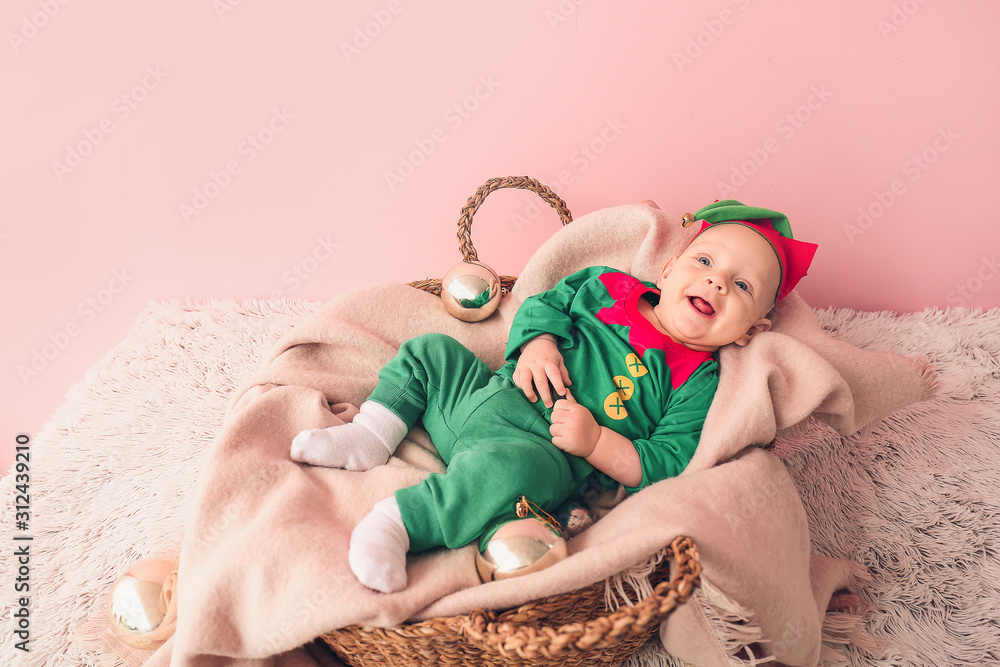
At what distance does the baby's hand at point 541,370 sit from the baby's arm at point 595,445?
0.06 m

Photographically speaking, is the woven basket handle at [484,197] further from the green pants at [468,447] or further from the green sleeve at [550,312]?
the green pants at [468,447]

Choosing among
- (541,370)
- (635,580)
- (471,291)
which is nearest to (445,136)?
(471,291)

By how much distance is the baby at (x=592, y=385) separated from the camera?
1232 mm

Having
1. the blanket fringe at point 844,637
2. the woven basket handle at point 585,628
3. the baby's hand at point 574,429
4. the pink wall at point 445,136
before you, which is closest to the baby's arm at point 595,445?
the baby's hand at point 574,429

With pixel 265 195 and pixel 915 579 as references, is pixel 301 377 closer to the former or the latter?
pixel 265 195

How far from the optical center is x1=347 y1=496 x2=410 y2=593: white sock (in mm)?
967

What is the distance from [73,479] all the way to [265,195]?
37.3 inches

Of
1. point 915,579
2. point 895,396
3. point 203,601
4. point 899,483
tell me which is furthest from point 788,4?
point 203,601

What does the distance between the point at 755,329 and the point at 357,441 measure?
885 mm

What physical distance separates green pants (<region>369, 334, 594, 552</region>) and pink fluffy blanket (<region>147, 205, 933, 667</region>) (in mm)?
65

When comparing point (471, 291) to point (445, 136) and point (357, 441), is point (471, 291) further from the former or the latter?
point (445, 136)

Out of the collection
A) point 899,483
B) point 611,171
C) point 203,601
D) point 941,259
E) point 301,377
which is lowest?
point 203,601

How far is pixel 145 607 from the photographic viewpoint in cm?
111

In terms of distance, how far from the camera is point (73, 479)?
158 cm
